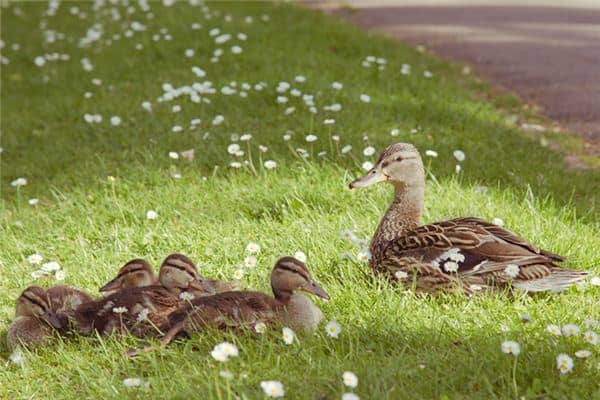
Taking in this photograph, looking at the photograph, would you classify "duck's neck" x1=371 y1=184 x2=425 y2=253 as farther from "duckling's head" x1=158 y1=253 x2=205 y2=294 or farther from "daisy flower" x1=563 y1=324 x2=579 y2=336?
"daisy flower" x1=563 y1=324 x2=579 y2=336

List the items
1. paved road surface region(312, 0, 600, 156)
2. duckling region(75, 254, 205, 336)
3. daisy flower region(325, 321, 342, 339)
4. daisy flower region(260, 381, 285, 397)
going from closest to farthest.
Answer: daisy flower region(260, 381, 285, 397), daisy flower region(325, 321, 342, 339), duckling region(75, 254, 205, 336), paved road surface region(312, 0, 600, 156)

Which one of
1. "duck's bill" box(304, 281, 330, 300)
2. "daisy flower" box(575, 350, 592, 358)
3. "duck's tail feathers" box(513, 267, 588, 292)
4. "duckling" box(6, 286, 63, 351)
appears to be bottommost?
"duckling" box(6, 286, 63, 351)

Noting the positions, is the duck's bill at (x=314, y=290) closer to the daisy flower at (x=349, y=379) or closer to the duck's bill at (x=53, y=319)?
the daisy flower at (x=349, y=379)

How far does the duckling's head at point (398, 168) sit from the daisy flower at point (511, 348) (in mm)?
1765

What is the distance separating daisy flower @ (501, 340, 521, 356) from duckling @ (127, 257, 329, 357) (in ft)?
3.43

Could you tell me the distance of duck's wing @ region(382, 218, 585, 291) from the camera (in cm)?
511

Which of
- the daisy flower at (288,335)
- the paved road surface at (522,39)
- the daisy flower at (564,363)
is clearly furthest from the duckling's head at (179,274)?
the paved road surface at (522,39)

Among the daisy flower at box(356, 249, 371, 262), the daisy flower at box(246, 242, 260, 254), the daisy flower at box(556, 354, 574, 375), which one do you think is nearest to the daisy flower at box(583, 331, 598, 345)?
the daisy flower at box(556, 354, 574, 375)

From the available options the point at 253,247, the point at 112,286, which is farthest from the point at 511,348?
the point at 112,286

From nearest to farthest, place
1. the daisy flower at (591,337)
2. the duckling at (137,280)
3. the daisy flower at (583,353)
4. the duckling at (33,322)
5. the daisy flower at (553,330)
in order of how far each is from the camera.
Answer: the daisy flower at (583,353), the daisy flower at (591,337), the daisy flower at (553,330), the duckling at (33,322), the duckling at (137,280)

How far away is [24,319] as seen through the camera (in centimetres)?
515

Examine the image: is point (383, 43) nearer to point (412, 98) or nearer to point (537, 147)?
point (412, 98)

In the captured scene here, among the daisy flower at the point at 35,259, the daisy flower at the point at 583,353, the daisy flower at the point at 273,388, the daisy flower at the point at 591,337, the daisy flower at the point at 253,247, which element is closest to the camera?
the daisy flower at the point at 273,388

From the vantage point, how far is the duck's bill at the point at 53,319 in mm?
5082
